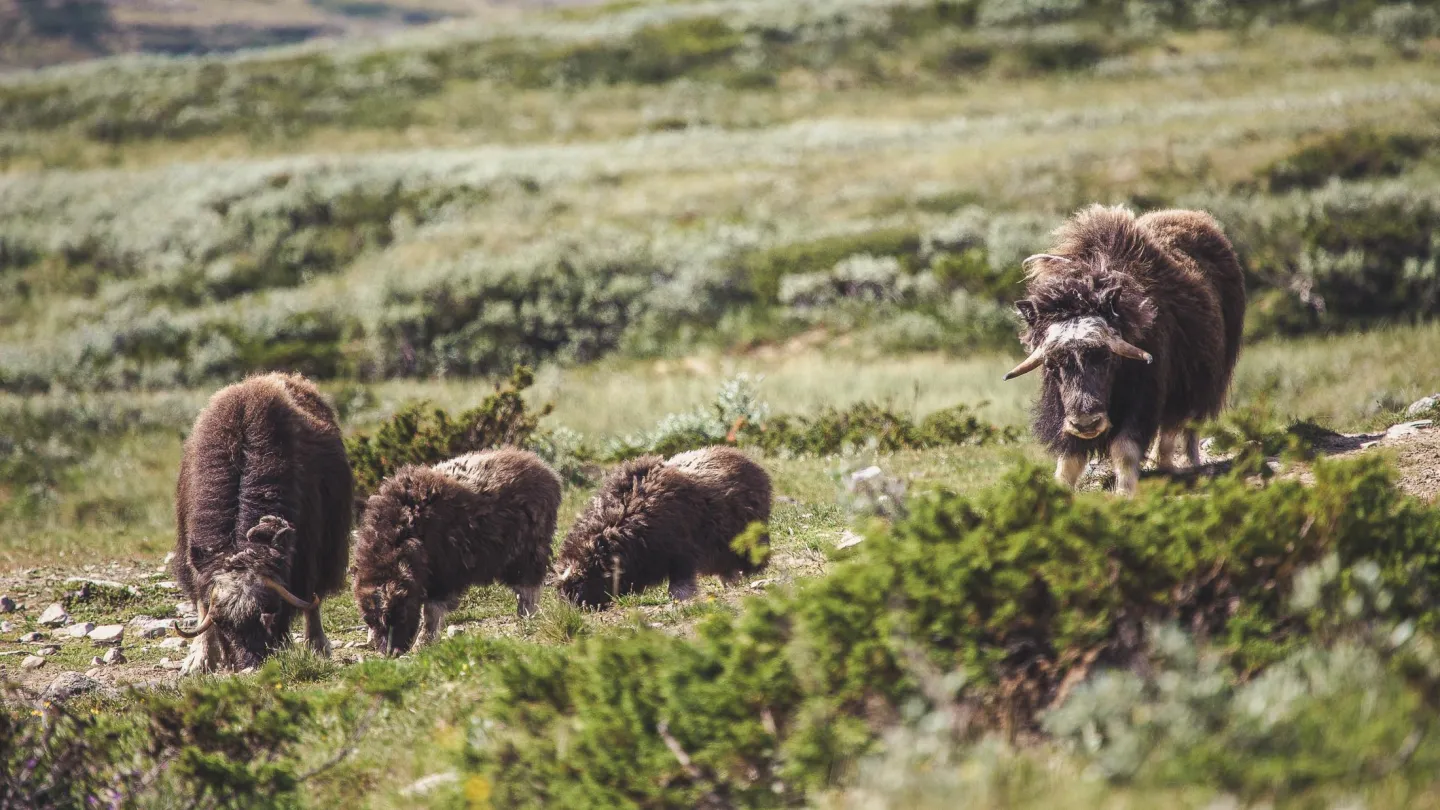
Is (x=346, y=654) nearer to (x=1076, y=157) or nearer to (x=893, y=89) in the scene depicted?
(x=1076, y=157)

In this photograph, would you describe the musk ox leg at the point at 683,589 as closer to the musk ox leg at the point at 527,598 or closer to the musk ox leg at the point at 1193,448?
the musk ox leg at the point at 527,598

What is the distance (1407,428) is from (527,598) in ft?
24.5

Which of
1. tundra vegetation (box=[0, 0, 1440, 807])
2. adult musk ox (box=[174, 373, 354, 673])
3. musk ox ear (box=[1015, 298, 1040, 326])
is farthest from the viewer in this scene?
musk ox ear (box=[1015, 298, 1040, 326])

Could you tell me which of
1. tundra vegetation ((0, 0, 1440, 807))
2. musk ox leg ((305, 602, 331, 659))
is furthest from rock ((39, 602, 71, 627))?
musk ox leg ((305, 602, 331, 659))

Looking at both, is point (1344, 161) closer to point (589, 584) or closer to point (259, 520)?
point (589, 584)

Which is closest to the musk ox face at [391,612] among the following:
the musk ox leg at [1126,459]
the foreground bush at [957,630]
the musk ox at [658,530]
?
the musk ox at [658,530]

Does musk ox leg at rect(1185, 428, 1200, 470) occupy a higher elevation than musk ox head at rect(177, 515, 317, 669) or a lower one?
lower

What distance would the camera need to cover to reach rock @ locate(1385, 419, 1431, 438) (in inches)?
392

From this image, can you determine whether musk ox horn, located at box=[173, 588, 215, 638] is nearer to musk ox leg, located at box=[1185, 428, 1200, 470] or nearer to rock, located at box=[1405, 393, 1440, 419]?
musk ox leg, located at box=[1185, 428, 1200, 470]

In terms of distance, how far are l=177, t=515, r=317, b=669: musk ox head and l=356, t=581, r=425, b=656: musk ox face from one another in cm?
39

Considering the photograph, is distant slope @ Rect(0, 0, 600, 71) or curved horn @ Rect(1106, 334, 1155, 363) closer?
curved horn @ Rect(1106, 334, 1155, 363)

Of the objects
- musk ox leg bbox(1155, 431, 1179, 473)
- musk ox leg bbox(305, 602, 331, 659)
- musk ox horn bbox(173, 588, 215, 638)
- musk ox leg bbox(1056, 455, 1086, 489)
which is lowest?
musk ox leg bbox(305, 602, 331, 659)

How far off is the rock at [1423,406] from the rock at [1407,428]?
0.58 meters

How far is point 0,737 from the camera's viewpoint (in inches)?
233
